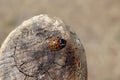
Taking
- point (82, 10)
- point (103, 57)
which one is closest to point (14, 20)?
point (82, 10)

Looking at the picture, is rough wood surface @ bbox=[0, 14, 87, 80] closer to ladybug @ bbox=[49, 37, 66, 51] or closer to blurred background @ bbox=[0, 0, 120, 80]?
ladybug @ bbox=[49, 37, 66, 51]

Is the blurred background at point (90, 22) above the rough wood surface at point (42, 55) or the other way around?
above

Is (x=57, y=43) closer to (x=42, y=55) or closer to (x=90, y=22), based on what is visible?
(x=42, y=55)

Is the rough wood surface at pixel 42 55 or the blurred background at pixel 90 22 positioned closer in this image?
the rough wood surface at pixel 42 55

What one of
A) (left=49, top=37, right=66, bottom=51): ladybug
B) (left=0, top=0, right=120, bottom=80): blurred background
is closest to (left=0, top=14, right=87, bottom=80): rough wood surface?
(left=49, top=37, right=66, bottom=51): ladybug

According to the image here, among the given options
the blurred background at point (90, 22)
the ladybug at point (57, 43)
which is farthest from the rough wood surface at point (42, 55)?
the blurred background at point (90, 22)

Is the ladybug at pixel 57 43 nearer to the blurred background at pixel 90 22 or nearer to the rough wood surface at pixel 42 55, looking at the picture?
the rough wood surface at pixel 42 55

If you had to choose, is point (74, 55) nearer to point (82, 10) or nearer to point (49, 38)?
point (49, 38)

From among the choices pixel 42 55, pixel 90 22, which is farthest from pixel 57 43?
pixel 90 22
